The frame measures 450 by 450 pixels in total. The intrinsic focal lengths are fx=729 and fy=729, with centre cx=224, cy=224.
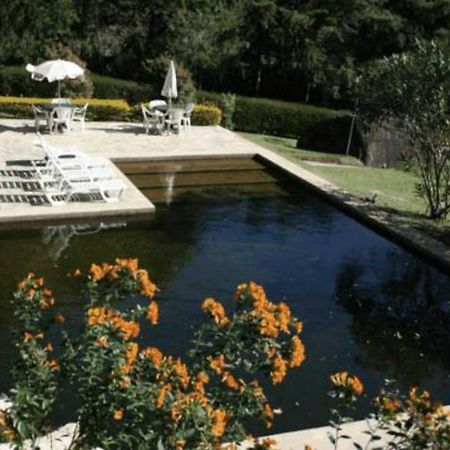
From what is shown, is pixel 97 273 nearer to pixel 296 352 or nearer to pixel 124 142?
pixel 296 352

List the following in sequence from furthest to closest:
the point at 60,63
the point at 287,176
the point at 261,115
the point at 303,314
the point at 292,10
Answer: the point at 292,10
the point at 261,115
the point at 60,63
the point at 287,176
the point at 303,314

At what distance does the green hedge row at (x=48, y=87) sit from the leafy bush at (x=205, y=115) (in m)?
5.69

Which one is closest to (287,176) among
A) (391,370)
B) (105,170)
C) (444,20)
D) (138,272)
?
(105,170)

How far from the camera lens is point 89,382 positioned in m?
4.23

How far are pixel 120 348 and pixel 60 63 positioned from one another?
17.1 meters

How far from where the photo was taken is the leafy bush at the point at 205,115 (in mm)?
23438

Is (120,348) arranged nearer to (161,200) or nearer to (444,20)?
(161,200)

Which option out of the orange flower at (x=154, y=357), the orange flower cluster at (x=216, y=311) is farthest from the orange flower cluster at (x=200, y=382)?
the orange flower cluster at (x=216, y=311)

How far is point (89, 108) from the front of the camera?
2369 centimetres

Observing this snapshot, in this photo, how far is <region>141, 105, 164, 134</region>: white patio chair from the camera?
21359 mm

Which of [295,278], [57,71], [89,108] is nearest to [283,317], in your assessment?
[295,278]

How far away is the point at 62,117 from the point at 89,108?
11.1 feet

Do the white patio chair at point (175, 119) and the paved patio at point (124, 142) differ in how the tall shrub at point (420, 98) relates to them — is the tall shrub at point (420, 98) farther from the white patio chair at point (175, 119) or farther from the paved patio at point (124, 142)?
the white patio chair at point (175, 119)

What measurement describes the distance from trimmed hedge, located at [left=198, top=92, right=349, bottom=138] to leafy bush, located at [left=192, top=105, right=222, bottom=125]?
16.2ft
